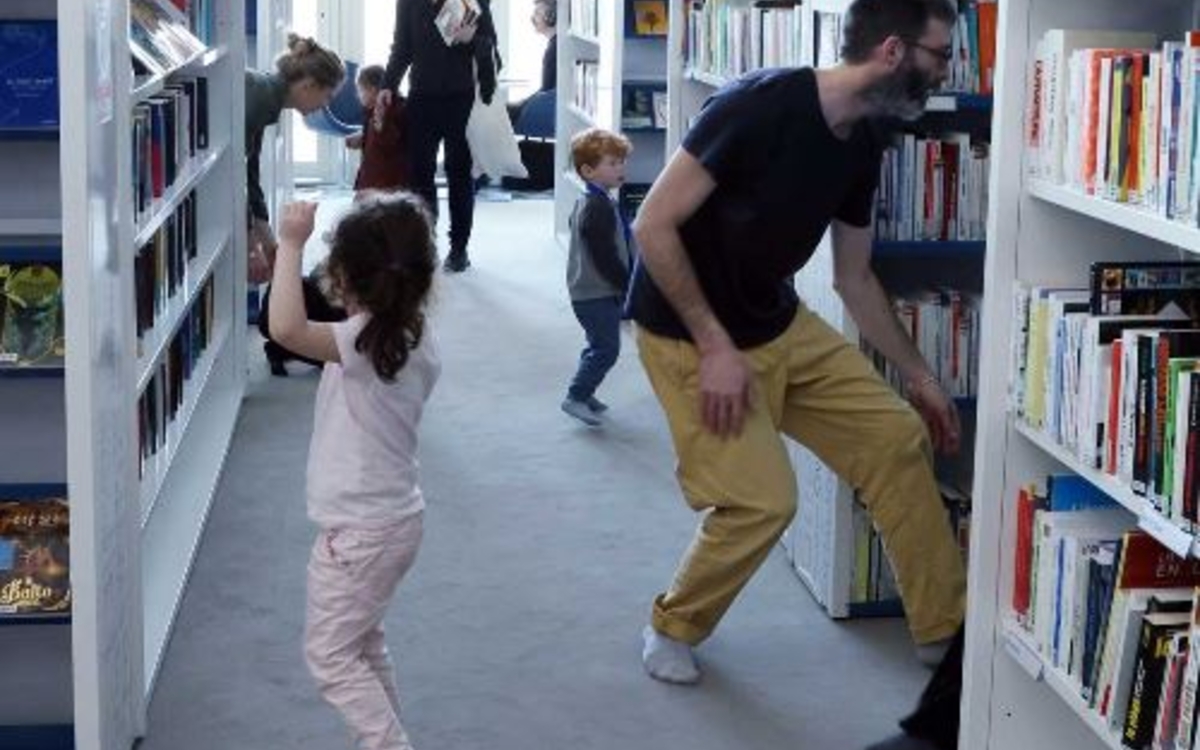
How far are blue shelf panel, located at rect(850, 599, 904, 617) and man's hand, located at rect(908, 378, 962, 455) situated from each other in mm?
501

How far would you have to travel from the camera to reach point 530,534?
5414 millimetres

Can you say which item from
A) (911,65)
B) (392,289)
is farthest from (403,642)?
(911,65)

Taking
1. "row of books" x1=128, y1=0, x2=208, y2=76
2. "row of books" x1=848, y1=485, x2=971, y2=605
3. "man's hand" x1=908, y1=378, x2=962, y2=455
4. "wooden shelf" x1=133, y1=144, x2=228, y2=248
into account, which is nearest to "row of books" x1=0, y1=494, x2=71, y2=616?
"wooden shelf" x1=133, y1=144, x2=228, y2=248

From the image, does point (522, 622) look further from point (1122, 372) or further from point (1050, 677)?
point (1122, 372)

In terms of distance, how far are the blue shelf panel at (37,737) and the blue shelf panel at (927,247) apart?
2.10 m

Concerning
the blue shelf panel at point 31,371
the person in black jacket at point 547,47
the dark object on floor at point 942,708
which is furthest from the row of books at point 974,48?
the person in black jacket at point 547,47

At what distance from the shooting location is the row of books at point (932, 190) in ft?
15.2

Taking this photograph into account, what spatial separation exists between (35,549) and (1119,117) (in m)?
2.05

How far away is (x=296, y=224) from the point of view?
11.2 ft

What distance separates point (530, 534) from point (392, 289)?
81.1 inches

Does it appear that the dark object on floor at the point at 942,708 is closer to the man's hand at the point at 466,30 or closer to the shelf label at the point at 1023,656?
the shelf label at the point at 1023,656

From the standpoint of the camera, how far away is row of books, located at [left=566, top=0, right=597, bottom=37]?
31.2ft

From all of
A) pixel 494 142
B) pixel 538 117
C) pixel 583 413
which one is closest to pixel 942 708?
pixel 583 413

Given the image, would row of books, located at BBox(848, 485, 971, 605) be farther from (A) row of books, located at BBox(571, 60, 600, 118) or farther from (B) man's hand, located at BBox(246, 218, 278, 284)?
(A) row of books, located at BBox(571, 60, 600, 118)
